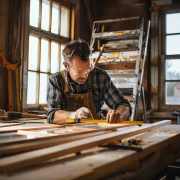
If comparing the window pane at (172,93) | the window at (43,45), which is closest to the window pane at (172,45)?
the window pane at (172,93)

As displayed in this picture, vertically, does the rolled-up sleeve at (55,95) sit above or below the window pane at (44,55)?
below

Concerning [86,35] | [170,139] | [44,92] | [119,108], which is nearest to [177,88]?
[86,35]

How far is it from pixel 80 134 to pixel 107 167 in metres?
0.59

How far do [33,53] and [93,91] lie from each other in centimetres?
177

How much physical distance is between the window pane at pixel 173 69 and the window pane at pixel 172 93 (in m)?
0.11

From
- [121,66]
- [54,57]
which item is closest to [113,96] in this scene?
[54,57]

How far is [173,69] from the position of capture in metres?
5.14

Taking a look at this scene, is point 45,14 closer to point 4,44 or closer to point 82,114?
point 4,44

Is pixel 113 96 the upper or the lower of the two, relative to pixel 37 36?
lower

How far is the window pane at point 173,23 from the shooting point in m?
5.15

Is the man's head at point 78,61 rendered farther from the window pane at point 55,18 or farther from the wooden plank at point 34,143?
the window pane at point 55,18

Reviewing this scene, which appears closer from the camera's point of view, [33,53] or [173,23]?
[33,53]

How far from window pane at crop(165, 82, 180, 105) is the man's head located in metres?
2.85

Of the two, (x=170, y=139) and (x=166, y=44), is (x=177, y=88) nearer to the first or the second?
(x=166, y=44)
